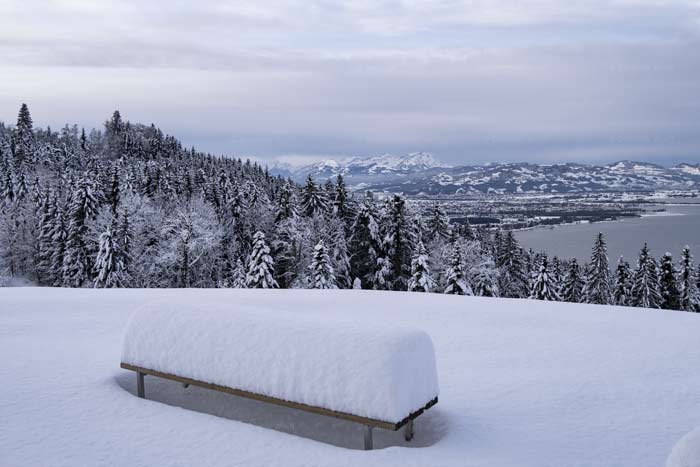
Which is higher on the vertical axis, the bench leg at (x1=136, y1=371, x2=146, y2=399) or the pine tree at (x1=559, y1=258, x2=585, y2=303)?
the bench leg at (x1=136, y1=371, x2=146, y2=399)

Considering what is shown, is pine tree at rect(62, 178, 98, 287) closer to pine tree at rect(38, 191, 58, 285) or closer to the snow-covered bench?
pine tree at rect(38, 191, 58, 285)

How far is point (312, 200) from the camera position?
5231 cm

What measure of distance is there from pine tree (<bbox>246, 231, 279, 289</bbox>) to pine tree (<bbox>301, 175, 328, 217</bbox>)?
13.5 meters

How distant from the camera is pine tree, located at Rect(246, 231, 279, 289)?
37.7 metres

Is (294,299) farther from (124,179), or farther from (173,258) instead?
(124,179)

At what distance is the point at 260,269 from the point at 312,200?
16.1 metres

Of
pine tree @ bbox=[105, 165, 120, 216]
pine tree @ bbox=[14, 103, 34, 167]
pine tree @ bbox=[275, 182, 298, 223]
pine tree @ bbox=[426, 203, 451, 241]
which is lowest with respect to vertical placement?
pine tree @ bbox=[426, 203, 451, 241]

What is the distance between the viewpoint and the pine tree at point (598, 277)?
53.6 m

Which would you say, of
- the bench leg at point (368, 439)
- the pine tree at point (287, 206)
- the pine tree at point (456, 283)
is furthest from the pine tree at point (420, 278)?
the bench leg at point (368, 439)

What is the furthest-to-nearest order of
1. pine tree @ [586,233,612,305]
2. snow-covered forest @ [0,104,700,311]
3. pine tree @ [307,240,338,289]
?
1. pine tree @ [586,233,612,305]
2. snow-covered forest @ [0,104,700,311]
3. pine tree @ [307,240,338,289]

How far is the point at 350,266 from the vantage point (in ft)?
148

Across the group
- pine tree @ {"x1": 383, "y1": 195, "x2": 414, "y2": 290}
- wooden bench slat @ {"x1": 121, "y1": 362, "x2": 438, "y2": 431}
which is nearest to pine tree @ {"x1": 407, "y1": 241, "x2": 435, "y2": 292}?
pine tree @ {"x1": 383, "y1": 195, "x2": 414, "y2": 290}

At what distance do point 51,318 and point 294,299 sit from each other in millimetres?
8297

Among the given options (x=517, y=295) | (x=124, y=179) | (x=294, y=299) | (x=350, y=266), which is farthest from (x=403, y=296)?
(x=124, y=179)
